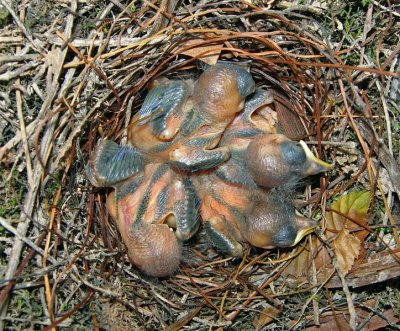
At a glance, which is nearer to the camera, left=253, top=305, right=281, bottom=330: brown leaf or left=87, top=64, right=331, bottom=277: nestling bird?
left=87, top=64, right=331, bottom=277: nestling bird

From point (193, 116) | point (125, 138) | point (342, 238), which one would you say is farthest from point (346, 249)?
point (125, 138)

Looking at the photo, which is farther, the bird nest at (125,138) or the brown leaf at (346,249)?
the brown leaf at (346,249)

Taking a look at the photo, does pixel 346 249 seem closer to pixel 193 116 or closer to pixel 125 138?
pixel 193 116

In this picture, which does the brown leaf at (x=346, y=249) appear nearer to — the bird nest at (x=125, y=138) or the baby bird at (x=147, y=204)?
the bird nest at (x=125, y=138)

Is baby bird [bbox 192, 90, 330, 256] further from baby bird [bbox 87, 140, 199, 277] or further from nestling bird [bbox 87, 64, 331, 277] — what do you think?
baby bird [bbox 87, 140, 199, 277]

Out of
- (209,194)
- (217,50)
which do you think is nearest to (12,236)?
(209,194)

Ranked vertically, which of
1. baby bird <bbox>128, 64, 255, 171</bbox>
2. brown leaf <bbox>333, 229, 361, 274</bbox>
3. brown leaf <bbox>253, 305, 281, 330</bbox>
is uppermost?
baby bird <bbox>128, 64, 255, 171</bbox>

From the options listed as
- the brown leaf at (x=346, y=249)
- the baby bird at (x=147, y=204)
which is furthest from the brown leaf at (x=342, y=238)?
the baby bird at (x=147, y=204)

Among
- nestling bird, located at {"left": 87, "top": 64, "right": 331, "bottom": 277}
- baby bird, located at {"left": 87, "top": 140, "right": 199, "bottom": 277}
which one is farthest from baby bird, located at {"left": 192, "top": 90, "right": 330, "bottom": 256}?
baby bird, located at {"left": 87, "top": 140, "right": 199, "bottom": 277}
